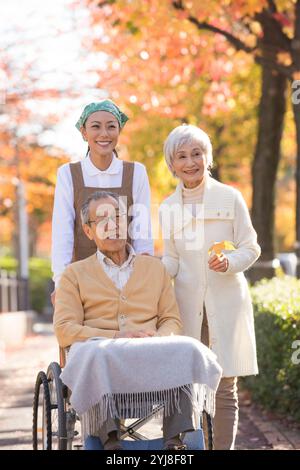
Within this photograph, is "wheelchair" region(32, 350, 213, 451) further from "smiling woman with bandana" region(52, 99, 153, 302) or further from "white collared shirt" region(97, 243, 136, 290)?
Result: "smiling woman with bandana" region(52, 99, 153, 302)

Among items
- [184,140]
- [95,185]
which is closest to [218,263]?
[184,140]

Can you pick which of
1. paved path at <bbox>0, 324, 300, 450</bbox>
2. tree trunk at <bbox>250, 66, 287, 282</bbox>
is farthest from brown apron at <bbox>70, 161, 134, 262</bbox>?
tree trunk at <bbox>250, 66, 287, 282</bbox>

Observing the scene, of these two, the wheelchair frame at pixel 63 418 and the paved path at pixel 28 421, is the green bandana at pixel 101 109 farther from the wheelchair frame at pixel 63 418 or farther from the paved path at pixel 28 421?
the paved path at pixel 28 421

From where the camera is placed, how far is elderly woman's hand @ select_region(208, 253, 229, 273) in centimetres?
528

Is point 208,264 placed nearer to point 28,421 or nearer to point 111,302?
point 111,302

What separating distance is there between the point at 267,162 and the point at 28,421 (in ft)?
20.2

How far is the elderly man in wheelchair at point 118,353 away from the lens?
4.52 m

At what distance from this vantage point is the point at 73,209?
217 inches

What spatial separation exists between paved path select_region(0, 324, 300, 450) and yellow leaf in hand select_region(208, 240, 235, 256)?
927 mm

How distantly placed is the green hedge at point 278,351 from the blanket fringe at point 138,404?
111 inches

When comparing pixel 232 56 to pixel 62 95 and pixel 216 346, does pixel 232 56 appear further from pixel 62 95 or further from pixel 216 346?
pixel 216 346

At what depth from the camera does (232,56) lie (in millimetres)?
15680

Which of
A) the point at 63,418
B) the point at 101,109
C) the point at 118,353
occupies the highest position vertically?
the point at 101,109
